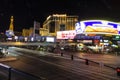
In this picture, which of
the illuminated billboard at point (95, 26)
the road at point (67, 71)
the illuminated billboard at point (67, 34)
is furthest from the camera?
the illuminated billboard at point (67, 34)

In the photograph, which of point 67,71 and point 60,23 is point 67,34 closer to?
point 67,71

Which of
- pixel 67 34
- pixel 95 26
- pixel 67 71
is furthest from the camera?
pixel 67 34

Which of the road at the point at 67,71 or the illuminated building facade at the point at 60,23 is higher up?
the illuminated building facade at the point at 60,23

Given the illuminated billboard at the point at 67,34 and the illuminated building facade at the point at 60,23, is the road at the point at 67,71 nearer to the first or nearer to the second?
the illuminated billboard at the point at 67,34

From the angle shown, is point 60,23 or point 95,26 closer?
point 95,26

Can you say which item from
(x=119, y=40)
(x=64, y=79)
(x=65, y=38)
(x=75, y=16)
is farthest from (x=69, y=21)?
(x=64, y=79)

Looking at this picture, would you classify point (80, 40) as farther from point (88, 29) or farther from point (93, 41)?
point (88, 29)

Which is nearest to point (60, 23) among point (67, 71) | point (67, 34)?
point (67, 34)

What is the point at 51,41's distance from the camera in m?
73.8

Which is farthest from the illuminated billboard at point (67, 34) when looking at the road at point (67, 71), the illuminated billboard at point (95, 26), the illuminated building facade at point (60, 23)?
the illuminated building facade at point (60, 23)

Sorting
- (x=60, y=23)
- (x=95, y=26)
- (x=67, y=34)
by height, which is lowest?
(x=67, y=34)

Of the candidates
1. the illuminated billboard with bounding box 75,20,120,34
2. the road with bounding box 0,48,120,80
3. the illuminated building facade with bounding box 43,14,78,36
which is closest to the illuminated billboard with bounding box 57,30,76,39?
the illuminated billboard with bounding box 75,20,120,34

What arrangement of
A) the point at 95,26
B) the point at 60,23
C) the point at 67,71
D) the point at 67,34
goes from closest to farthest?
the point at 67,71 < the point at 95,26 < the point at 67,34 < the point at 60,23

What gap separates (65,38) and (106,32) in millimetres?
29230
